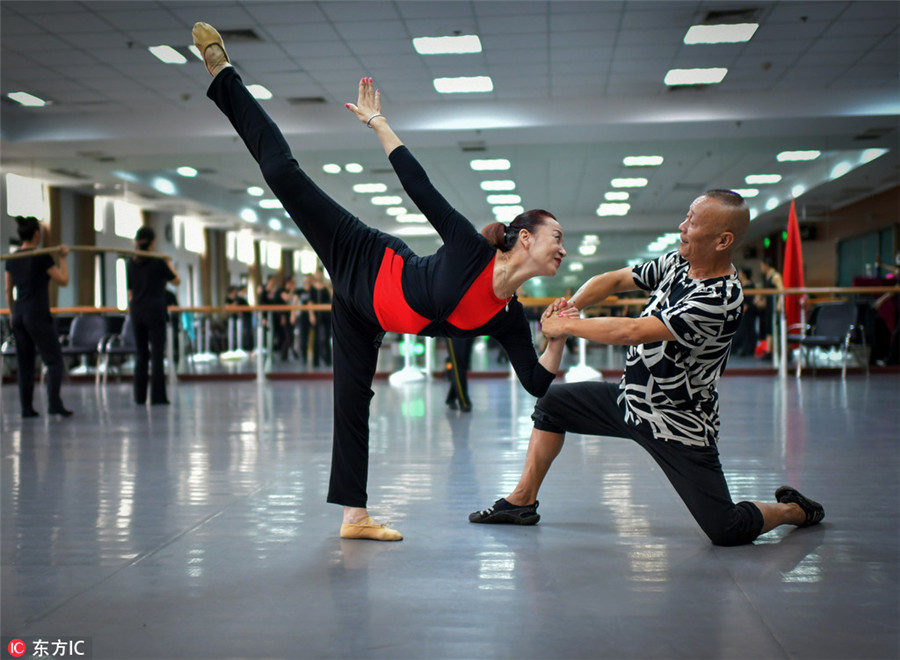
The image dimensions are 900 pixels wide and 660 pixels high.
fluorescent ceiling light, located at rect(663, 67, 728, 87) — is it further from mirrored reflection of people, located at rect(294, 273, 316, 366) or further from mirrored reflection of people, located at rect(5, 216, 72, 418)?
mirrored reflection of people, located at rect(5, 216, 72, 418)

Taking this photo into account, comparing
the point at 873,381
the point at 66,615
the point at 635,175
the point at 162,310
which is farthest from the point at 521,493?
the point at 635,175

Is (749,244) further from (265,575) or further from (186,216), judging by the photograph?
(265,575)

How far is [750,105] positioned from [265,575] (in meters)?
11.1

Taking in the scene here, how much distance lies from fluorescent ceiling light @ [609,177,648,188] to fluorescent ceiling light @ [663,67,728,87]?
12.4 ft

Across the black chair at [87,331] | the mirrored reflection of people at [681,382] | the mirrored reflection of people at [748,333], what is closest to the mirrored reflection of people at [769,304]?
the mirrored reflection of people at [748,333]

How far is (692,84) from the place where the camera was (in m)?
10.8

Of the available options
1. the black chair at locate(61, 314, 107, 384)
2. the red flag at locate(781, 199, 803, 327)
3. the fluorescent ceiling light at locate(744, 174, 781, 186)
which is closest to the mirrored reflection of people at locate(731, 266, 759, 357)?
the red flag at locate(781, 199, 803, 327)

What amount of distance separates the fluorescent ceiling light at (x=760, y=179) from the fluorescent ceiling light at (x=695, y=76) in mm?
3840

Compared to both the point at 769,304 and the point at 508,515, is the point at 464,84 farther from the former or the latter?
the point at 508,515

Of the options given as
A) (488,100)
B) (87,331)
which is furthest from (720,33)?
(87,331)

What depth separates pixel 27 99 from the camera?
11.5m

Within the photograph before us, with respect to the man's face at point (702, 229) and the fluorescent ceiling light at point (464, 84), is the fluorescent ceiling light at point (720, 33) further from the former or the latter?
the man's face at point (702, 229)

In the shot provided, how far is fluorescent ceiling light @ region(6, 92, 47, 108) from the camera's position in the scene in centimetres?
1122

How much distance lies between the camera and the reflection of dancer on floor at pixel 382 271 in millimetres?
2217
